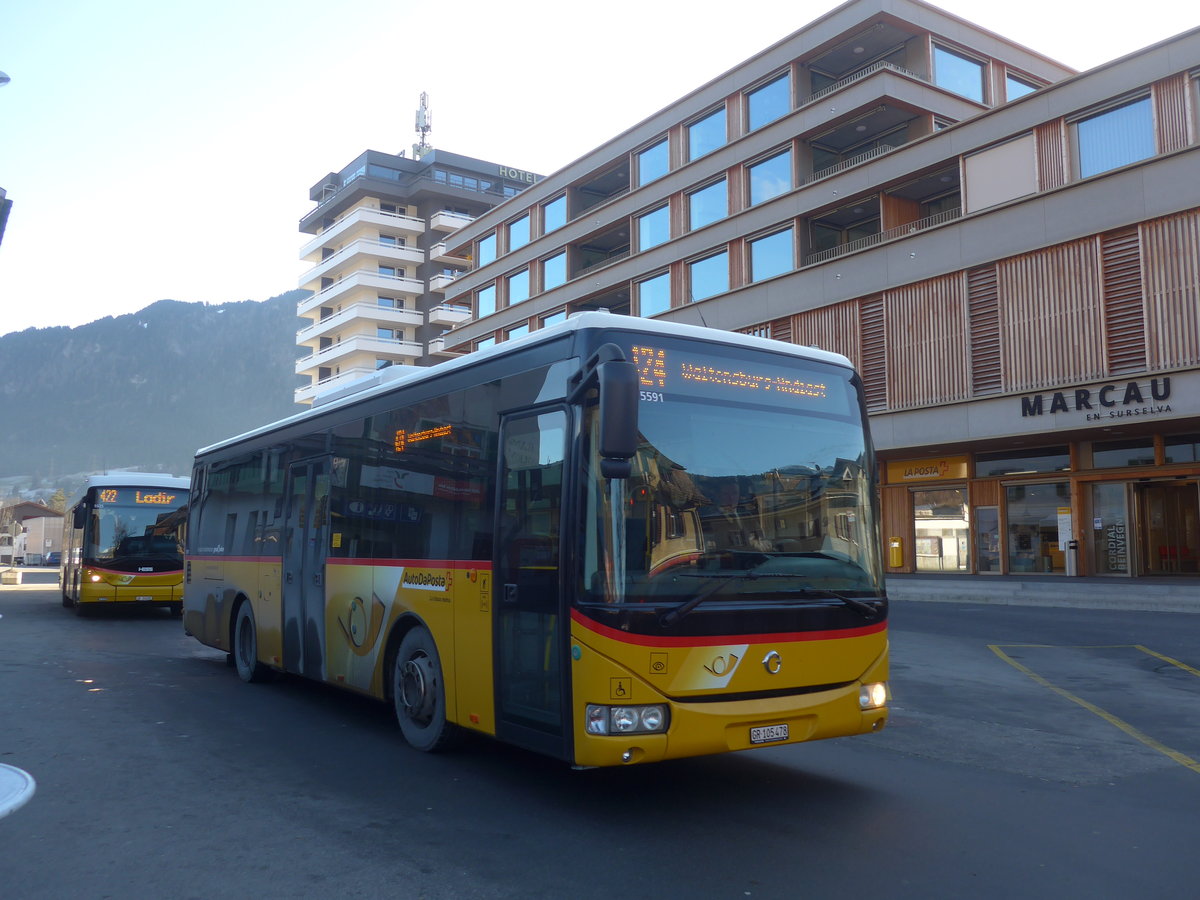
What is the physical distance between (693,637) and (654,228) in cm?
3804

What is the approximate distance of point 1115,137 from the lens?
85.3 ft

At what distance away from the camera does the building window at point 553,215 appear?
159 ft

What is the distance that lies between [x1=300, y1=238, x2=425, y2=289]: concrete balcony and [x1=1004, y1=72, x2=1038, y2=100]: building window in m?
45.1

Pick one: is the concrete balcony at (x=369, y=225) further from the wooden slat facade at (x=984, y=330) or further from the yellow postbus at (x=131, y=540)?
the yellow postbus at (x=131, y=540)

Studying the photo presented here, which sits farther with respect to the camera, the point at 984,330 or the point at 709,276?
the point at 709,276

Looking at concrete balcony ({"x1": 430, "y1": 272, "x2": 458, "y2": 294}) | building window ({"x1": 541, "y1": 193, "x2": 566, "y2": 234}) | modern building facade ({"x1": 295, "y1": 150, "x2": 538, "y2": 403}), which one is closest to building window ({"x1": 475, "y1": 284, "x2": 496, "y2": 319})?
building window ({"x1": 541, "y1": 193, "x2": 566, "y2": 234})

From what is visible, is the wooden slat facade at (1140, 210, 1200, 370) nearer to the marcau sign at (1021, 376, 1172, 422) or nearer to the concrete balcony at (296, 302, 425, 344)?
the marcau sign at (1021, 376, 1172, 422)

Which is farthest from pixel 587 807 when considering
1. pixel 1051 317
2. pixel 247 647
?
pixel 1051 317

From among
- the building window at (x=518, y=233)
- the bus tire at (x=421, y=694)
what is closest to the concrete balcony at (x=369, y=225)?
the building window at (x=518, y=233)

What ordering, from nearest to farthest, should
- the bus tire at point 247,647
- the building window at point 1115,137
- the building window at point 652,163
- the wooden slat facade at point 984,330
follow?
the bus tire at point 247,647, the building window at point 1115,137, the wooden slat facade at point 984,330, the building window at point 652,163

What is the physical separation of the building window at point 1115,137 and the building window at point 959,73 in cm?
811

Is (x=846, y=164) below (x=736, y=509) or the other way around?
the other way around

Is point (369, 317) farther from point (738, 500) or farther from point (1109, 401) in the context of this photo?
point (738, 500)

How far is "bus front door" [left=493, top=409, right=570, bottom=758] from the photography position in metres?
5.80
